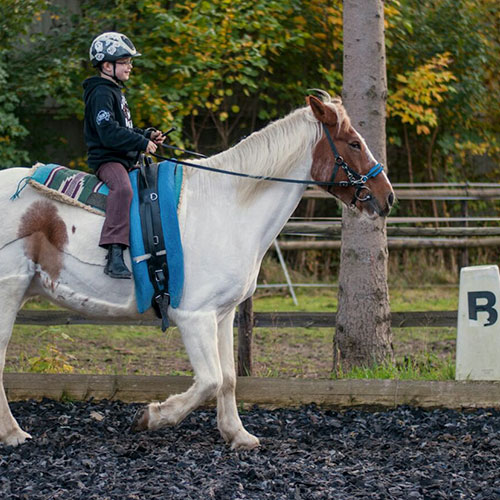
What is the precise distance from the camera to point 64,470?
→ 4.50 m

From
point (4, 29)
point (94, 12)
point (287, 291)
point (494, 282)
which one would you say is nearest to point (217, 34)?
point (94, 12)

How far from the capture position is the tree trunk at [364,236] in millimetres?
6738

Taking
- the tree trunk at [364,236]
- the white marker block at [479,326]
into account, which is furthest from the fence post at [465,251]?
the white marker block at [479,326]

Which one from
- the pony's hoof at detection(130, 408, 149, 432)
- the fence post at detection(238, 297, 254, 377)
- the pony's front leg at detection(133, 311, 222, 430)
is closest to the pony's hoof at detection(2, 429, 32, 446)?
the pony's hoof at detection(130, 408, 149, 432)

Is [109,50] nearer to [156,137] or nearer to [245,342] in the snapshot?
[156,137]

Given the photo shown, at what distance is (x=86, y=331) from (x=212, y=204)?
5.26m

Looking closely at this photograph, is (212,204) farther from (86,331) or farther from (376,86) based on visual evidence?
(86,331)

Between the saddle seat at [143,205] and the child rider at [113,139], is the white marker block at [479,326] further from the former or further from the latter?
the child rider at [113,139]

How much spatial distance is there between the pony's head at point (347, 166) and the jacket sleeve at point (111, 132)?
1047 mm

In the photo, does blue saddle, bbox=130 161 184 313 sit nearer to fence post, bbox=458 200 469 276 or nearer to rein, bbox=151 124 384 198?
rein, bbox=151 124 384 198

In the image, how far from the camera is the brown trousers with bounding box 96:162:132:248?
15.9 ft

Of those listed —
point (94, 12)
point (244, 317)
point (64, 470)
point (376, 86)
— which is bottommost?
point (64, 470)

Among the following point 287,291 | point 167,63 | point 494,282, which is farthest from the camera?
point 287,291

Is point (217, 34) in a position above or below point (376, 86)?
above
